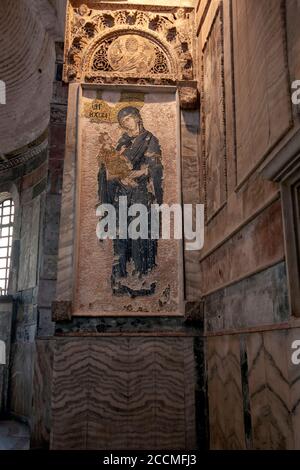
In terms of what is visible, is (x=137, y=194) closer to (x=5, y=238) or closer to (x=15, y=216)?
(x=15, y=216)

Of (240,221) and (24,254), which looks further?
(24,254)

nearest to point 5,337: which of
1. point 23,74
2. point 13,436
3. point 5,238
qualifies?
point 5,238

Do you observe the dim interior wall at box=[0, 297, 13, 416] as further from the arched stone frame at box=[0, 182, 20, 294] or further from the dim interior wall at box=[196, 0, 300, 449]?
the dim interior wall at box=[196, 0, 300, 449]

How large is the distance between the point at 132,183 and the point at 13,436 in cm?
543

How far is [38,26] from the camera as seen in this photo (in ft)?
33.2

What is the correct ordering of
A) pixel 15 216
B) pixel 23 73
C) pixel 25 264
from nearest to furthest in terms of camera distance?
pixel 25 264, pixel 23 73, pixel 15 216

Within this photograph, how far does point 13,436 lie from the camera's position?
819 cm

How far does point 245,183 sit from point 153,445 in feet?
9.69

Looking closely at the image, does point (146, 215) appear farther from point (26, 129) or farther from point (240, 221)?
point (26, 129)

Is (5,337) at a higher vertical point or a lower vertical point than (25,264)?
lower

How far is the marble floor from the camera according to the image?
7.25 meters

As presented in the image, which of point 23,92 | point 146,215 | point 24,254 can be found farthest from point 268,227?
point 23,92

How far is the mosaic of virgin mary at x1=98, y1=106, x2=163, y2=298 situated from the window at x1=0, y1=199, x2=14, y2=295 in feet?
22.4

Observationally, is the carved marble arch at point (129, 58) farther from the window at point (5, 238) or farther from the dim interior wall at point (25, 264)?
the window at point (5, 238)
